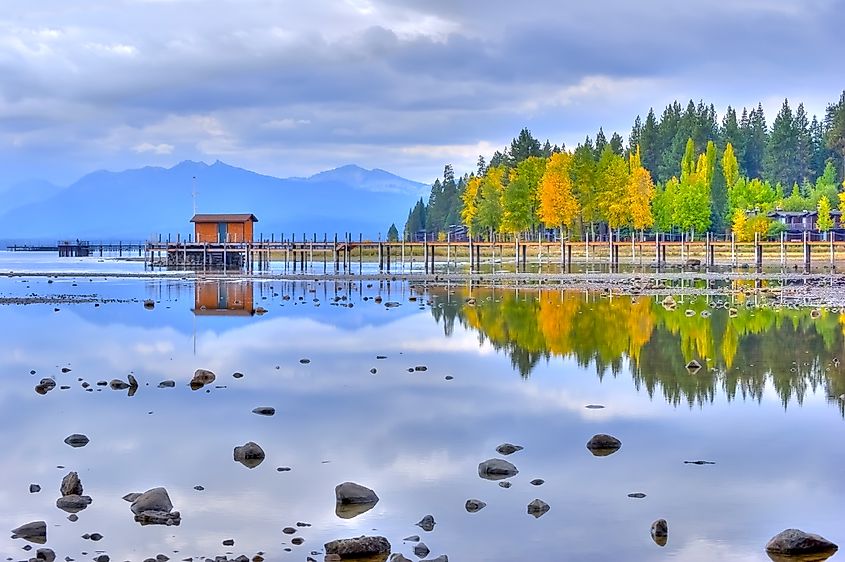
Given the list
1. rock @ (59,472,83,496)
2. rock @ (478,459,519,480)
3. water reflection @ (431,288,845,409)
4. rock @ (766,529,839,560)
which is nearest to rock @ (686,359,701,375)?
water reflection @ (431,288,845,409)

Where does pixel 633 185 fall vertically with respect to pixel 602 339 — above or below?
above

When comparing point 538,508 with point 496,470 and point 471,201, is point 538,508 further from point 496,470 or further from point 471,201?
point 471,201

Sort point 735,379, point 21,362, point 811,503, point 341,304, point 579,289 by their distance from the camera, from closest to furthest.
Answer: point 811,503 → point 735,379 → point 21,362 → point 341,304 → point 579,289

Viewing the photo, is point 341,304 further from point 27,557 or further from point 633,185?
point 633,185

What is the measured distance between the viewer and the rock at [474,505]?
14.1m

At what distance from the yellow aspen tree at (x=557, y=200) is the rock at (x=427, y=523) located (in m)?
111

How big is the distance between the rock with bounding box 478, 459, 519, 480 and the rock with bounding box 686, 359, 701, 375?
Result: 11.0 metres

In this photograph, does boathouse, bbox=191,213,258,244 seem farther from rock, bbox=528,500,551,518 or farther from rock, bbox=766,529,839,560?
rock, bbox=766,529,839,560

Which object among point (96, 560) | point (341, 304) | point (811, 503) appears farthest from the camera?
point (341, 304)

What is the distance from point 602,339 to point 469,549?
2208cm

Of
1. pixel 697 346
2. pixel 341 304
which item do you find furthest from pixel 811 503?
pixel 341 304

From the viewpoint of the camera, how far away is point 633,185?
131 m

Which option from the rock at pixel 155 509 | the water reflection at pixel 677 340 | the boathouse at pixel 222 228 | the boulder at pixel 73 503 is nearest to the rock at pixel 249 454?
the rock at pixel 155 509

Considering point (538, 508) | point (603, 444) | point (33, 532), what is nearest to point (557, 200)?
point (603, 444)
